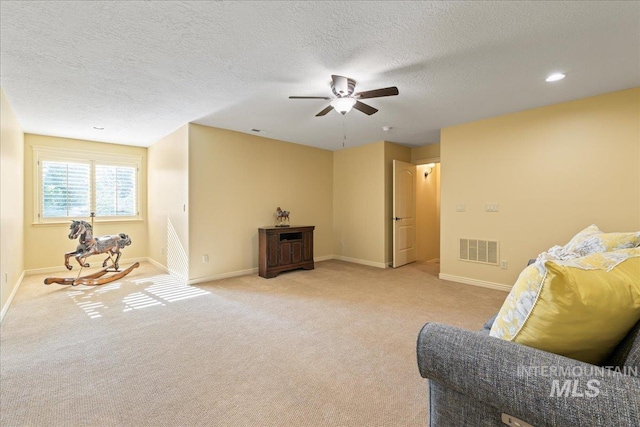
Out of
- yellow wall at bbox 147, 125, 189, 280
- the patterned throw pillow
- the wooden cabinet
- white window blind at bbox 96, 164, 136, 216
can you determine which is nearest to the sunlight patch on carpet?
yellow wall at bbox 147, 125, 189, 280

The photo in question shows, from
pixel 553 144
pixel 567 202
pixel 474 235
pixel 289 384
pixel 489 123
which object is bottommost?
pixel 289 384

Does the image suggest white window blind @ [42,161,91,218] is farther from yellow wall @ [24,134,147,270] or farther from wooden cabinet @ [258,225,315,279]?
wooden cabinet @ [258,225,315,279]

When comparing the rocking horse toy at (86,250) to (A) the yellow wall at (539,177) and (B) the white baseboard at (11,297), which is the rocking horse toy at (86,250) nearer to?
(B) the white baseboard at (11,297)

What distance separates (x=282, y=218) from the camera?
5480mm

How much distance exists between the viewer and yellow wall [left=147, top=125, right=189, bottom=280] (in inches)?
176

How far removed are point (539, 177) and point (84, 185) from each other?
756cm

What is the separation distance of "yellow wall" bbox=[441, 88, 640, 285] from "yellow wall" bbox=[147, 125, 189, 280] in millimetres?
4171

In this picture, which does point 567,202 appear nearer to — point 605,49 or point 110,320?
point 605,49

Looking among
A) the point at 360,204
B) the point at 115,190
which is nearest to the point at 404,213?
the point at 360,204

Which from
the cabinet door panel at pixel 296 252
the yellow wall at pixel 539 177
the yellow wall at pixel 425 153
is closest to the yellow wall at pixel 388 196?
the yellow wall at pixel 425 153

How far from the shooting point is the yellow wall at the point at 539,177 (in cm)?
317

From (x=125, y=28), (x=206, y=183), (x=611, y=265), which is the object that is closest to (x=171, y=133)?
(x=206, y=183)

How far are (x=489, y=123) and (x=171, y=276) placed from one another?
221 inches

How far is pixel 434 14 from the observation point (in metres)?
1.91
